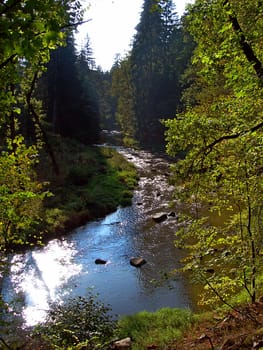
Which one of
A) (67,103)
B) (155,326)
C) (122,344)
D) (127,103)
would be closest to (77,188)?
(155,326)

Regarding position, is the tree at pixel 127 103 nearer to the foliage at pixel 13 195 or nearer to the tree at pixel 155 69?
the tree at pixel 155 69

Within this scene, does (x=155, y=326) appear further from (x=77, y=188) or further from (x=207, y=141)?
(x=77, y=188)

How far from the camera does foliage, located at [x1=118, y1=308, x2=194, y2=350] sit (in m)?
8.22

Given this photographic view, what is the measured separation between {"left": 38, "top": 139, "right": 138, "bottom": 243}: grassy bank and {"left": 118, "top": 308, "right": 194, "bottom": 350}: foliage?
8939 mm

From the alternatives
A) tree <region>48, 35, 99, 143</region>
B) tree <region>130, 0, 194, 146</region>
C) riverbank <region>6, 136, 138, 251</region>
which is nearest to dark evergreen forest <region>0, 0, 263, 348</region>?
riverbank <region>6, 136, 138, 251</region>

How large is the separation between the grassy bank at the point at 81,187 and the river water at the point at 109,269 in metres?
0.94

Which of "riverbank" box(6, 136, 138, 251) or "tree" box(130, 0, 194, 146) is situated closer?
"riverbank" box(6, 136, 138, 251)

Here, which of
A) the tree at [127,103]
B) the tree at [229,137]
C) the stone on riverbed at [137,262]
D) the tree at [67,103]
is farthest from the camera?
the tree at [127,103]

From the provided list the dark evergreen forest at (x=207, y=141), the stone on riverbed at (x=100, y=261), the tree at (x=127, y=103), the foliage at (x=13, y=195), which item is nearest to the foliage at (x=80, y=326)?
the dark evergreen forest at (x=207, y=141)

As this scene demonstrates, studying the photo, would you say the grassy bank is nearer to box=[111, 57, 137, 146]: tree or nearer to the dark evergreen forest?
the dark evergreen forest

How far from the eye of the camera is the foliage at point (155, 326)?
27.0 feet

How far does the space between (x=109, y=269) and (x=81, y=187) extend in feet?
36.2

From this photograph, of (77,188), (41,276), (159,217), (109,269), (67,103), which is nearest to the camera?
(41,276)

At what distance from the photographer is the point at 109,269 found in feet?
45.9
